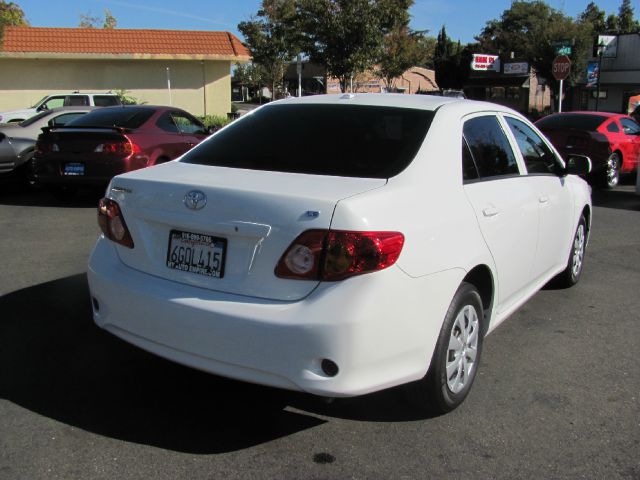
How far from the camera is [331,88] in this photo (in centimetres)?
5338

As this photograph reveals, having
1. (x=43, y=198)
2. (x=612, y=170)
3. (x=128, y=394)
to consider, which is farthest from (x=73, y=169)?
(x=612, y=170)

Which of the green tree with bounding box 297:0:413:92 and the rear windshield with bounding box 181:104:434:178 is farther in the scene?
the green tree with bounding box 297:0:413:92

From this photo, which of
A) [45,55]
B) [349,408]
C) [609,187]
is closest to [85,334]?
[349,408]

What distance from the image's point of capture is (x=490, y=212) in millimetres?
3598

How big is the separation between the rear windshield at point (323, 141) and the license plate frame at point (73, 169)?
5618mm

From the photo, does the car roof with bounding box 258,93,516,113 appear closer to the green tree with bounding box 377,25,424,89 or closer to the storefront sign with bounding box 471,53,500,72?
the green tree with bounding box 377,25,424,89

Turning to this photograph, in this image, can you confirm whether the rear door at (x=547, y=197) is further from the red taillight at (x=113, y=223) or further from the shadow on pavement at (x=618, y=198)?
the shadow on pavement at (x=618, y=198)

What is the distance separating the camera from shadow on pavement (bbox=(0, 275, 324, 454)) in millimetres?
3186

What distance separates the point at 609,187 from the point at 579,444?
1070cm

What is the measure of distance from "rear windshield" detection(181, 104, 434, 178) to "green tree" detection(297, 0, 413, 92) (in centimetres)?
2579

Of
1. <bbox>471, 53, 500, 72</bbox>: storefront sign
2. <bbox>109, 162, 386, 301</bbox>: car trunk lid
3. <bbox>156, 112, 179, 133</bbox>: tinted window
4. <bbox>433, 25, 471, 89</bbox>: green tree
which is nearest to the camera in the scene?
<bbox>109, 162, 386, 301</bbox>: car trunk lid

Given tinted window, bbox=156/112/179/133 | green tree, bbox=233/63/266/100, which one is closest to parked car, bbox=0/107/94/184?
tinted window, bbox=156/112/179/133

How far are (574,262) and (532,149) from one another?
1364 mm

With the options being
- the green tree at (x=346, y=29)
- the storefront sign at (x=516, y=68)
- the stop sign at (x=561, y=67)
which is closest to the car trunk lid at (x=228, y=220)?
the stop sign at (x=561, y=67)
